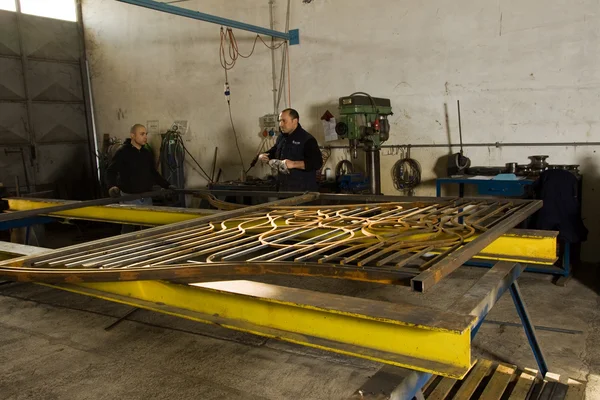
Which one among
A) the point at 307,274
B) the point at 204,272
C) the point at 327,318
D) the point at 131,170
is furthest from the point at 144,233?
the point at 131,170

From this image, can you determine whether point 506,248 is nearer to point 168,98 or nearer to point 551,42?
point 551,42

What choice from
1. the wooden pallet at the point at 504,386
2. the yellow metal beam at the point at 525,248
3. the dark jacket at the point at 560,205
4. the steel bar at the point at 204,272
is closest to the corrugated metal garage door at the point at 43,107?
the steel bar at the point at 204,272

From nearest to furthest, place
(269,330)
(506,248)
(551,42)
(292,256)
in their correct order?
1. (269,330)
2. (292,256)
3. (506,248)
4. (551,42)

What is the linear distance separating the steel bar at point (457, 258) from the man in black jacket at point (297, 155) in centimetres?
207

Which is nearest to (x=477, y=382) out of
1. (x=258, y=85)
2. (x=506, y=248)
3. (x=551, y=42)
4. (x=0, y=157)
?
(x=506, y=248)

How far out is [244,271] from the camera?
5.00ft

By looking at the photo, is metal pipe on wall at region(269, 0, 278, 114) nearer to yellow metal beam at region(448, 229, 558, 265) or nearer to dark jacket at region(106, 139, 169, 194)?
dark jacket at region(106, 139, 169, 194)

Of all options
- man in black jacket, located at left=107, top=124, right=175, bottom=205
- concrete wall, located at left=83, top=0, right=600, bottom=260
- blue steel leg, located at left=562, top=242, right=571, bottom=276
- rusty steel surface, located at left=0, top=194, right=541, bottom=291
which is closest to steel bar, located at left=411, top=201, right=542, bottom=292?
rusty steel surface, located at left=0, top=194, right=541, bottom=291

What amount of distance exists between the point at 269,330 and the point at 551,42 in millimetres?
3824

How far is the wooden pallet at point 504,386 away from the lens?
2.13m

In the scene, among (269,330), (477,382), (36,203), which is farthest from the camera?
(36,203)

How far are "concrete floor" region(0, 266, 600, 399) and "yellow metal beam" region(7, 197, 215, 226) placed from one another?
683mm

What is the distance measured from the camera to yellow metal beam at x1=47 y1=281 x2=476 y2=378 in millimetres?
1221

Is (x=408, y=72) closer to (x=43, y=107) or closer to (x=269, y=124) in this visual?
(x=269, y=124)
